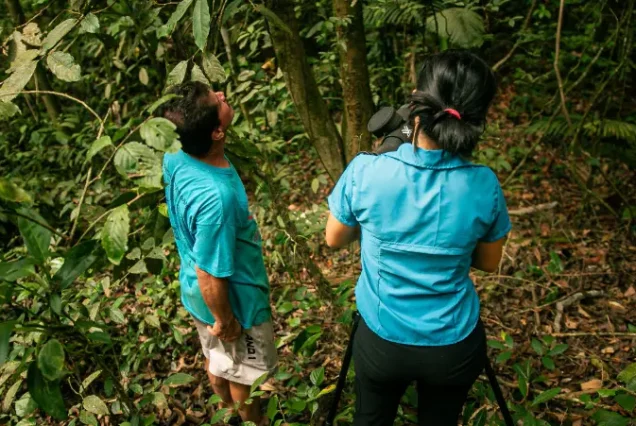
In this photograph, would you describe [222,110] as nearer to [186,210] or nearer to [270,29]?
[186,210]

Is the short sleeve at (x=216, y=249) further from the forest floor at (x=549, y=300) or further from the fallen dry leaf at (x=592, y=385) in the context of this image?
the fallen dry leaf at (x=592, y=385)

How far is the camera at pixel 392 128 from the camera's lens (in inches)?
57.6

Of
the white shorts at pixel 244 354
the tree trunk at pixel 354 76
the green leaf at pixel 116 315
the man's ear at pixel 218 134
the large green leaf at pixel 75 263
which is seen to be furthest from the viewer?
the tree trunk at pixel 354 76

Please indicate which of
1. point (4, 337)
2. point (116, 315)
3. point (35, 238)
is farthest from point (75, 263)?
point (116, 315)

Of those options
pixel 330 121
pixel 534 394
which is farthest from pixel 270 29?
pixel 534 394

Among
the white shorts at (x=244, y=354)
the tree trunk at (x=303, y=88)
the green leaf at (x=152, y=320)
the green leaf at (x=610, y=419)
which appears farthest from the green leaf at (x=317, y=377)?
the tree trunk at (x=303, y=88)

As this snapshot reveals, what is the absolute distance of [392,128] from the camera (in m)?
1.54

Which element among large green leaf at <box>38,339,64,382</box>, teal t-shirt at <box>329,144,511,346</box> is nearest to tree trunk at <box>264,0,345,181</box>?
teal t-shirt at <box>329,144,511,346</box>

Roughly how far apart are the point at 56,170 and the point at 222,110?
341 cm

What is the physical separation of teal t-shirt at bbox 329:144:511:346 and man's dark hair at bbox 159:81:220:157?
0.53 metres

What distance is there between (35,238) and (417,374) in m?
1.15

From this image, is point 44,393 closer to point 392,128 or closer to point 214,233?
point 214,233

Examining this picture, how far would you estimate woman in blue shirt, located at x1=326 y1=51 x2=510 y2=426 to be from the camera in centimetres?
125

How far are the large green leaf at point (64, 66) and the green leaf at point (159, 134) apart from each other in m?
0.39
